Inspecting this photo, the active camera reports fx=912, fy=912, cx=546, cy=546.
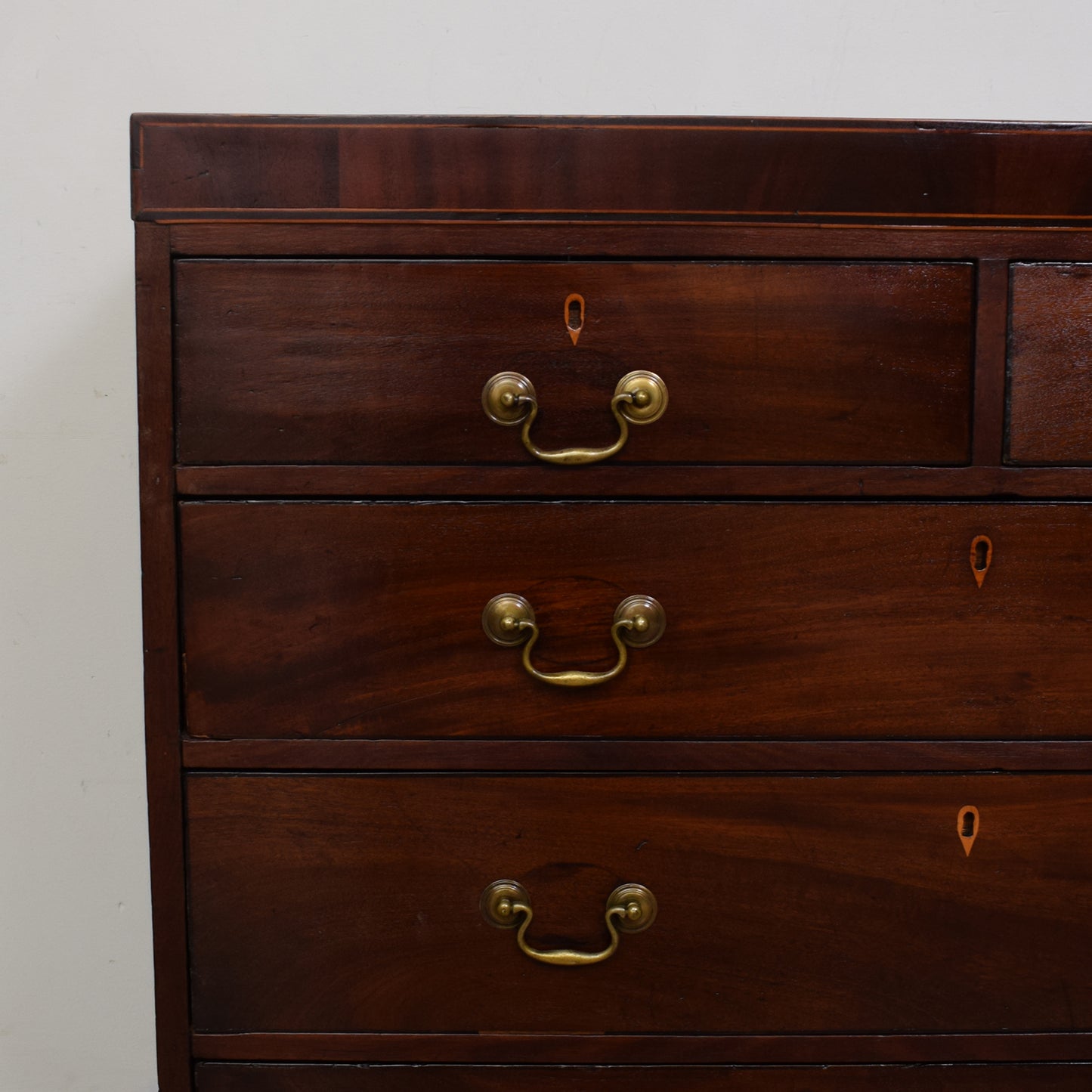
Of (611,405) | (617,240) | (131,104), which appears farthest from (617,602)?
(131,104)

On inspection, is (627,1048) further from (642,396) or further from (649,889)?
(642,396)

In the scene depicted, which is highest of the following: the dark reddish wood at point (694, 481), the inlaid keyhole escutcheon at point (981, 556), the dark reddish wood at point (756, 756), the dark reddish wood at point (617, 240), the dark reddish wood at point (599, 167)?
the dark reddish wood at point (599, 167)

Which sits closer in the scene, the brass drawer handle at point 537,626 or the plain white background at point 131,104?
the brass drawer handle at point 537,626

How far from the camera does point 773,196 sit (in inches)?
25.3

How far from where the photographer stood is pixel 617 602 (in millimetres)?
671

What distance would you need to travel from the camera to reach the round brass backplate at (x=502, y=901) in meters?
0.67

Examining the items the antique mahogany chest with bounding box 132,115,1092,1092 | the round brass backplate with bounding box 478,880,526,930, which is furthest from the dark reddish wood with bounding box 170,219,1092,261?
the round brass backplate with bounding box 478,880,526,930

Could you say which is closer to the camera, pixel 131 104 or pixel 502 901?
pixel 502 901

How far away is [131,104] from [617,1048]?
112 centimetres

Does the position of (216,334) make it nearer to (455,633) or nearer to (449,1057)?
(455,633)

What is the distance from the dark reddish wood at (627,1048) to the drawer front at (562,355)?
1.43ft

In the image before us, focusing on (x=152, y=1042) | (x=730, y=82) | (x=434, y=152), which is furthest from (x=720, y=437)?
(x=152, y=1042)

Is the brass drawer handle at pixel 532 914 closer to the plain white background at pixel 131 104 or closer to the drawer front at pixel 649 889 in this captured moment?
the drawer front at pixel 649 889

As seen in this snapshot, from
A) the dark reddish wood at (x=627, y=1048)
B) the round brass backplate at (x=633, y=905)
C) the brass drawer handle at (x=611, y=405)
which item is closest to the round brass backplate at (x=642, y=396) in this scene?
the brass drawer handle at (x=611, y=405)
